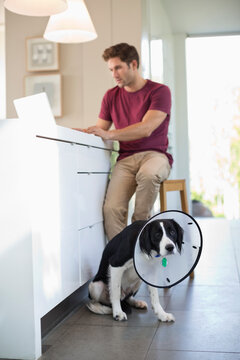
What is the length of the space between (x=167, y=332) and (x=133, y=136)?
3.92ft

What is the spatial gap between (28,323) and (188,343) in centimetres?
59

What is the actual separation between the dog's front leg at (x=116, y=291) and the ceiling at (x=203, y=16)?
4.32 meters

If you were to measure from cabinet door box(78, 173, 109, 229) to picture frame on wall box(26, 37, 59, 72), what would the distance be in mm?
1712

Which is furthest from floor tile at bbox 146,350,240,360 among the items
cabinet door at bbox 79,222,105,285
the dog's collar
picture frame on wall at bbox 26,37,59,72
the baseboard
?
picture frame on wall at bbox 26,37,59,72

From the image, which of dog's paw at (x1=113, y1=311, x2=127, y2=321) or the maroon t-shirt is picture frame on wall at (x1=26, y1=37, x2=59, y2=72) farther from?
dog's paw at (x1=113, y1=311, x2=127, y2=321)

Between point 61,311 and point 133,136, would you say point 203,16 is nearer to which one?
point 133,136

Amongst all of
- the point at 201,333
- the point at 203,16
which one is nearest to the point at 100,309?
the point at 201,333

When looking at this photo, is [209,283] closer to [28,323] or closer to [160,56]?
[28,323]

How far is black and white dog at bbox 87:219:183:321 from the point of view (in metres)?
1.93

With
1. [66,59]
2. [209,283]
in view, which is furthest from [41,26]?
[209,283]

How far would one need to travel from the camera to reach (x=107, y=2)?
4.06 m

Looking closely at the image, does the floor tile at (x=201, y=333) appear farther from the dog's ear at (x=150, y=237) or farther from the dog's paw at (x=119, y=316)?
the dog's ear at (x=150, y=237)

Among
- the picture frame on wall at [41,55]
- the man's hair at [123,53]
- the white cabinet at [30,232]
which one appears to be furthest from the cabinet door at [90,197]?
the picture frame on wall at [41,55]

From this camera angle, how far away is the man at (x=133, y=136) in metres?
2.81
